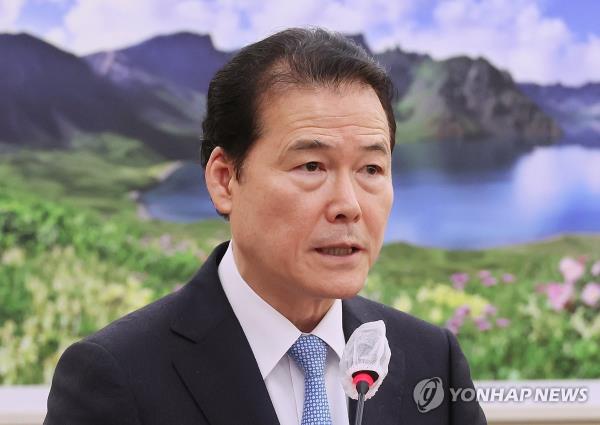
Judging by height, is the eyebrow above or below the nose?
above

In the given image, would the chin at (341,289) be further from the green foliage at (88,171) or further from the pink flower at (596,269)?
the pink flower at (596,269)

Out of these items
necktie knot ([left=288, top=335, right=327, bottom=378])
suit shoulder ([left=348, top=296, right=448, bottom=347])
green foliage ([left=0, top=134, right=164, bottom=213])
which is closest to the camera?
necktie knot ([left=288, top=335, right=327, bottom=378])

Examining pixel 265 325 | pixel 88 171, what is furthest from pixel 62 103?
pixel 265 325

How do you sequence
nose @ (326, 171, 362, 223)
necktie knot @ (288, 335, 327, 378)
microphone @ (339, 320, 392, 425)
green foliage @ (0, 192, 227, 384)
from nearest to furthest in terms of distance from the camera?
1. microphone @ (339, 320, 392, 425)
2. nose @ (326, 171, 362, 223)
3. necktie knot @ (288, 335, 327, 378)
4. green foliage @ (0, 192, 227, 384)

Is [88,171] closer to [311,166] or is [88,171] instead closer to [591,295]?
[591,295]

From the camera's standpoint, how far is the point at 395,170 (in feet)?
10.3

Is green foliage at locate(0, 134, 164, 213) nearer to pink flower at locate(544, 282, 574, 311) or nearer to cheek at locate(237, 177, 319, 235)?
pink flower at locate(544, 282, 574, 311)

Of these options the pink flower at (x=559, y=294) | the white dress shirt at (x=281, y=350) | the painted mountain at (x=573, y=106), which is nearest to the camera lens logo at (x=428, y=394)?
the white dress shirt at (x=281, y=350)

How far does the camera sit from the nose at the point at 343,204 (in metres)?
1.28

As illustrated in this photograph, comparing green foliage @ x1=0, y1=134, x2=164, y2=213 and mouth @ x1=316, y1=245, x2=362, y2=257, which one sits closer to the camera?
mouth @ x1=316, y1=245, x2=362, y2=257

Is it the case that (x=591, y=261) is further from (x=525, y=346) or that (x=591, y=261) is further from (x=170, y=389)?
(x=170, y=389)

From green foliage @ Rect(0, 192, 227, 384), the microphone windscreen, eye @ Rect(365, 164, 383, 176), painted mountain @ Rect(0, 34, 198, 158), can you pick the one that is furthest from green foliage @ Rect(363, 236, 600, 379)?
the microphone windscreen

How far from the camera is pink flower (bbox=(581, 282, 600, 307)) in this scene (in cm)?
308

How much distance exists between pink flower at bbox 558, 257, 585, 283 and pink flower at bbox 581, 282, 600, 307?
0.05 metres
